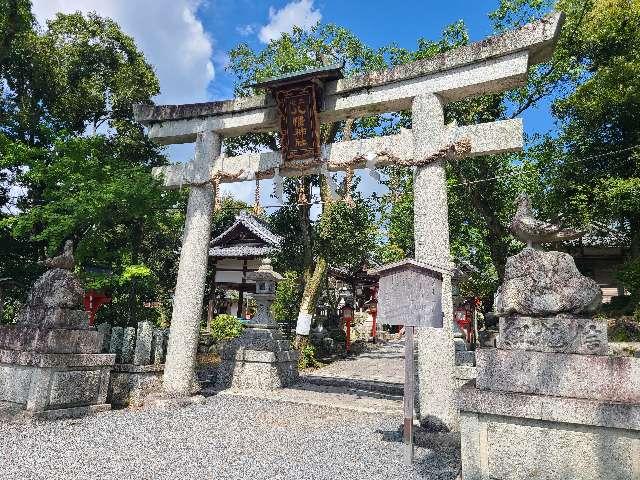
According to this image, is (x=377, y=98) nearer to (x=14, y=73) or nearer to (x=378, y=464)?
(x=378, y=464)

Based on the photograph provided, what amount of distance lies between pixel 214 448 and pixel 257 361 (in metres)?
4.86

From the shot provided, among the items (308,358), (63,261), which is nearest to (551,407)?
(63,261)

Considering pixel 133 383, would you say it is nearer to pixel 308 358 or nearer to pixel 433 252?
pixel 433 252

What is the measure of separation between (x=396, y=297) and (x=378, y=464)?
2.11 m

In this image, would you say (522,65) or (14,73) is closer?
(522,65)

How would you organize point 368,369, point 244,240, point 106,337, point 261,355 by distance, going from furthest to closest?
point 244,240 < point 368,369 < point 261,355 < point 106,337

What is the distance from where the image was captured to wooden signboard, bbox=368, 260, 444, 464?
541cm

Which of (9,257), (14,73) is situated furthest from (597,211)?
(14,73)

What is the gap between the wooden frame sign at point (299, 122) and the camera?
9.02 m

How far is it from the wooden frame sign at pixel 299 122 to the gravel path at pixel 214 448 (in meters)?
5.29

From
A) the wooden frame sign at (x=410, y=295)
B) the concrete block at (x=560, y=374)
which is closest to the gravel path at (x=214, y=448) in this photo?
the concrete block at (x=560, y=374)

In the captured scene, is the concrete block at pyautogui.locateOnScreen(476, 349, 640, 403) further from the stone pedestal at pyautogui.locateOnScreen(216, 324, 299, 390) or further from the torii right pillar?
the stone pedestal at pyautogui.locateOnScreen(216, 324, 299, 390)

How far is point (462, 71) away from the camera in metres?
7.84

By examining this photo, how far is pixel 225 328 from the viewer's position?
21.2 metres
